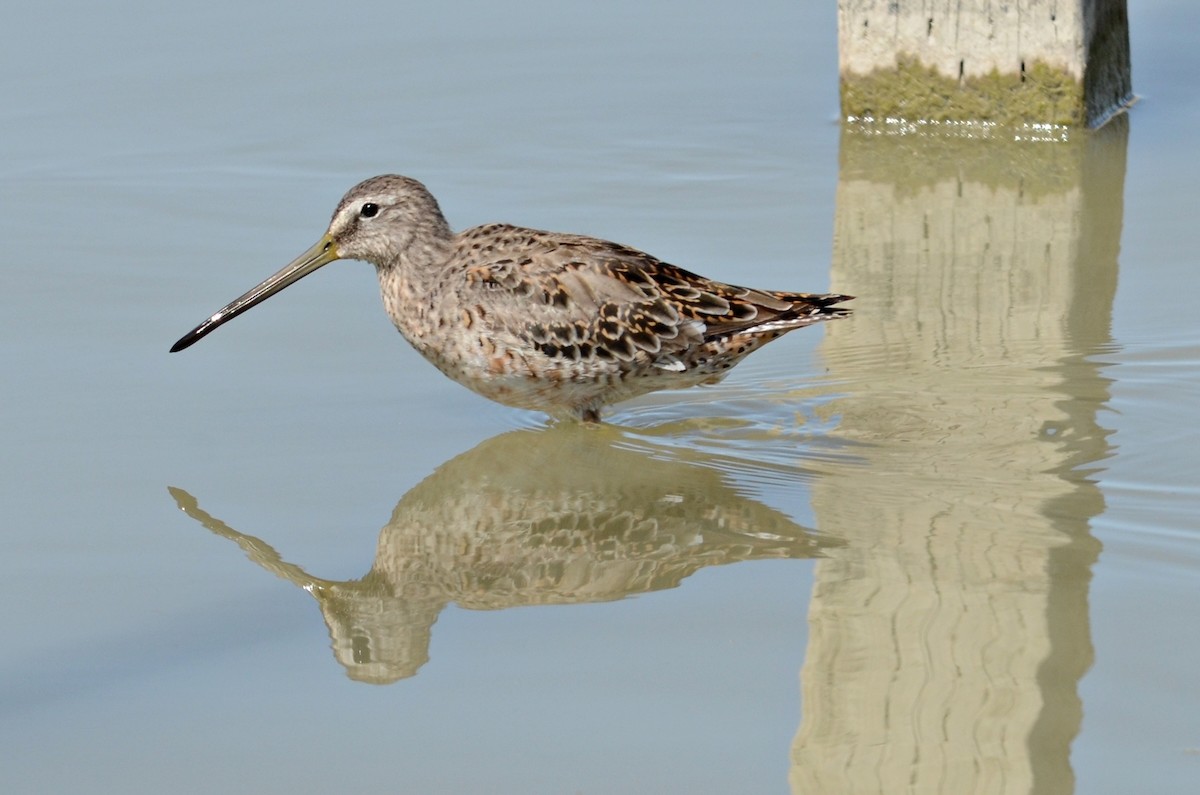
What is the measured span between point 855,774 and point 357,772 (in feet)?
3.15

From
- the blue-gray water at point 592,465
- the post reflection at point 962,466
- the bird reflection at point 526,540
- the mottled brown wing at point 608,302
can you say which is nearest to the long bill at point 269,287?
the blue-gray water at point 592,465

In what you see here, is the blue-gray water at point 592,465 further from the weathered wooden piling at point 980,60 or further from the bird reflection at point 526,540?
the weathered wooden piling at point 980,60

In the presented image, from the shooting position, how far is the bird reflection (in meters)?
4.16

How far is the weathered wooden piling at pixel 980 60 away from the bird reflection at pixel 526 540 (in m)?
3.25

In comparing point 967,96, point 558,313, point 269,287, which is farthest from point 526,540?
point 967,96

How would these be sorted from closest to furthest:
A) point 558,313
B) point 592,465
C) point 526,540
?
1. point 526,540
2. point 592,465
3. point 558,313

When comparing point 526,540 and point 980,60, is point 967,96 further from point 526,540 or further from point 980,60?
point 526,540

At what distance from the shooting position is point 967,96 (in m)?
7.80

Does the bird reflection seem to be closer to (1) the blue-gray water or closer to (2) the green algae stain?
(1) the blue-gray water

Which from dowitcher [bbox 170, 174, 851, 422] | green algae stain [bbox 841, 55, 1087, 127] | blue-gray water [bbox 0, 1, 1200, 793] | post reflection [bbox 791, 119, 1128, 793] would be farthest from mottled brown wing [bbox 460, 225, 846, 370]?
green algae stain [bbox 841, 55, 1087, 127]

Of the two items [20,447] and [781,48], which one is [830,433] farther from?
[781,48]

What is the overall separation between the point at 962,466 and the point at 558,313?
1.31 m

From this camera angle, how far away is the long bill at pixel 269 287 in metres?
5.59

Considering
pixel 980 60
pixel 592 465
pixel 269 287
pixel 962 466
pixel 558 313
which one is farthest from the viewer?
pixel 980 60
